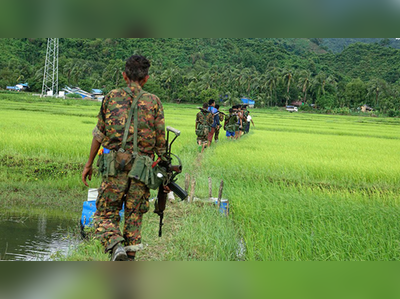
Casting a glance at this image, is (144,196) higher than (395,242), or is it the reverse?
(144,196)

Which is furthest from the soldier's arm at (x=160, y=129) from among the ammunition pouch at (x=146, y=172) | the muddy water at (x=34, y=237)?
the muddy water at (x=34, y=237)

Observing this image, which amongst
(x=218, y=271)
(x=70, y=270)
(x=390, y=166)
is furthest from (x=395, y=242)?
(x=390, y=166)

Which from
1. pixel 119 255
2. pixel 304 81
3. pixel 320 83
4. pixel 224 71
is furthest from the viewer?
pixel 224 71

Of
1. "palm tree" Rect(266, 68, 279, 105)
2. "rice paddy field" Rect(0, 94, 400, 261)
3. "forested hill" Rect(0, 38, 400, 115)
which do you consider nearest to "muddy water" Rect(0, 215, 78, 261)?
"rice paddy field" Rect(0, 94, 400, 261)

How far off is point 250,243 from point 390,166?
19.0 ft

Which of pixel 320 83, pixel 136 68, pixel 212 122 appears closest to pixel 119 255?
pixel 136 68

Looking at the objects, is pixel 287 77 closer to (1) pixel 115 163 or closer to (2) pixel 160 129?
(2) pixel 160 129

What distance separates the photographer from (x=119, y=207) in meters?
2.89

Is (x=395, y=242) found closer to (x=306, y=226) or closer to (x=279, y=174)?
(x=306, y=226)

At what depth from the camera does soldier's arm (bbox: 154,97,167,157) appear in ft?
9.52

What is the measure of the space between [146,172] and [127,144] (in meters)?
0.24

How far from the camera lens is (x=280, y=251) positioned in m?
3.32

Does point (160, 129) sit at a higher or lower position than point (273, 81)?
lower

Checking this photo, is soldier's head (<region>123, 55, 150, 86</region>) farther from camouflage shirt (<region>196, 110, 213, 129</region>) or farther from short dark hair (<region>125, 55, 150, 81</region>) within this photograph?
camouflage shirt (<region>196, 110, 213, 129</region>)
